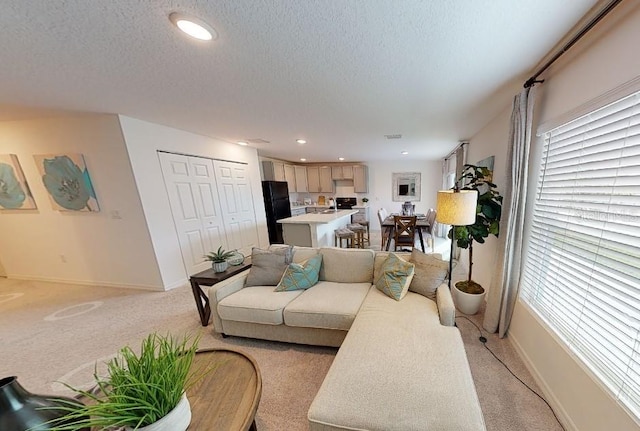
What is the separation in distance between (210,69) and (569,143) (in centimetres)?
263

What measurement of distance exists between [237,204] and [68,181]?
2406 mm

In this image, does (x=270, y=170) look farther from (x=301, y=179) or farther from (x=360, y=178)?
(x=360, y=178)

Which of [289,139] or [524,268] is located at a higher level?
[289,139]

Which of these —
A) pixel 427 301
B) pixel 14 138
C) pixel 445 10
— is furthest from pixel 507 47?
pixel 14 138

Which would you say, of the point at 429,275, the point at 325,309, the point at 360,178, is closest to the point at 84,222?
the point at 325,309

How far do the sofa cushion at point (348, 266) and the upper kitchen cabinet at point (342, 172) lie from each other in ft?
16.3

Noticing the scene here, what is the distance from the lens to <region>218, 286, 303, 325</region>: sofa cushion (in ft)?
6.05

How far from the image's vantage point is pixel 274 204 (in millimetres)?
5469

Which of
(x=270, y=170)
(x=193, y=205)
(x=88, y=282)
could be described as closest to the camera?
(x=88, y=282)

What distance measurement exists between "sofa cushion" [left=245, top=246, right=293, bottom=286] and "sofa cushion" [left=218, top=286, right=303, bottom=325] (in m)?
0.17

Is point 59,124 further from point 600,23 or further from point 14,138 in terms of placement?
point 600,23

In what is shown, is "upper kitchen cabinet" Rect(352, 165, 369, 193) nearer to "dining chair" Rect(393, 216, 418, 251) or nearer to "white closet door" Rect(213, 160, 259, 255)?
"dining chair" Rect(393, 216, 418, 251)

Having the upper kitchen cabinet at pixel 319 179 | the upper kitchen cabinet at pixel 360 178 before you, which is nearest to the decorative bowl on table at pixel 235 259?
the upper kitchen cabinet at pixel 319 179

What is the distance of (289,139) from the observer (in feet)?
12.6
